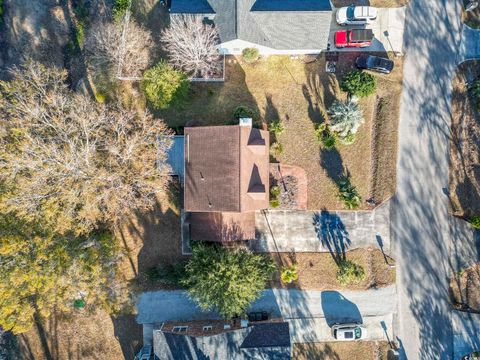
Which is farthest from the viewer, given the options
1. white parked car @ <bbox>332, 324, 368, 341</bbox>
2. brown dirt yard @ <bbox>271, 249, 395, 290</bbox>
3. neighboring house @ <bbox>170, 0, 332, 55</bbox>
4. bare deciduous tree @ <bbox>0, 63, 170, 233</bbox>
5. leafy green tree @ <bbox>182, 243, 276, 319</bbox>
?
brown dirt yard @ <bbox>271, 249, 395, 290</bbox>

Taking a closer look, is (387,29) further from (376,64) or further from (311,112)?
(311,112)

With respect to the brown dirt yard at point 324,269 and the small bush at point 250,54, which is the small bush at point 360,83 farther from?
the brown dirt yard at point 324,269

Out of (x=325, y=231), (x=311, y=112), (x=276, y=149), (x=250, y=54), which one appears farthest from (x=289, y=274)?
(x=250, y=54)

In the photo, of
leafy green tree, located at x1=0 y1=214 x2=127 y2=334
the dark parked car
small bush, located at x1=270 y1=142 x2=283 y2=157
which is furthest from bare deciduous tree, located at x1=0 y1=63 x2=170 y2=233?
the dark parked car

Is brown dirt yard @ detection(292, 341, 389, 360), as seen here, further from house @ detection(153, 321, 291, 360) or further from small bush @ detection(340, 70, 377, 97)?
small bush @ detection(340, 70, 377, 97)

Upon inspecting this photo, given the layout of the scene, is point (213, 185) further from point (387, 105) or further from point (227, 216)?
point (387, 105)
